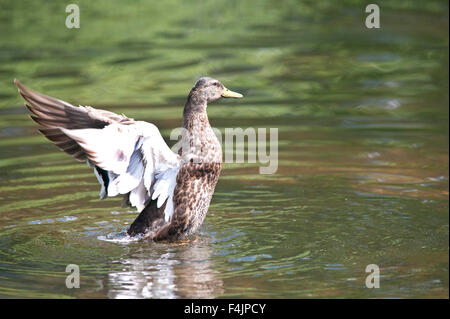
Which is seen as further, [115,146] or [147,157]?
[147,157]

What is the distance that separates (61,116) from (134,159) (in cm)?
72

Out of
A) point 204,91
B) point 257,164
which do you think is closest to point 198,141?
point 204,91

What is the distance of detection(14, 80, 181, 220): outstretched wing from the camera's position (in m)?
6.77

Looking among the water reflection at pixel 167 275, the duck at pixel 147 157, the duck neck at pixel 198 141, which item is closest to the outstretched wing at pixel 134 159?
the duck at pixel 147 157

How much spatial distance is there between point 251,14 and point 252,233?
10632 millimetres

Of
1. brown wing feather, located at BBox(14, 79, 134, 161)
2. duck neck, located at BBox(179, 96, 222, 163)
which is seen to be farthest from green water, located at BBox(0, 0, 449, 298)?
brown wing feather, located at BBox(14, 79, 134, 161)

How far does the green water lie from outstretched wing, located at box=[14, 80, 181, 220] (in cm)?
56

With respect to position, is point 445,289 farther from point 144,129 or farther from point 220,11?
point 220,11

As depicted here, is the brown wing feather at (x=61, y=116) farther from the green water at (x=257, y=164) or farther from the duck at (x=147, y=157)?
the green water at (x=257, y=164)

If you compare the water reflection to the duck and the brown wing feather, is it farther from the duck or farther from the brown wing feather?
the brown wing feather

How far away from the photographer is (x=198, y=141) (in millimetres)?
7605

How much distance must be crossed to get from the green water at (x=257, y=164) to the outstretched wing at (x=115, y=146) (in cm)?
56

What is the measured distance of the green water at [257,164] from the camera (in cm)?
677

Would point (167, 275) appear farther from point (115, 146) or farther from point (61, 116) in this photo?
point (61, 116)
